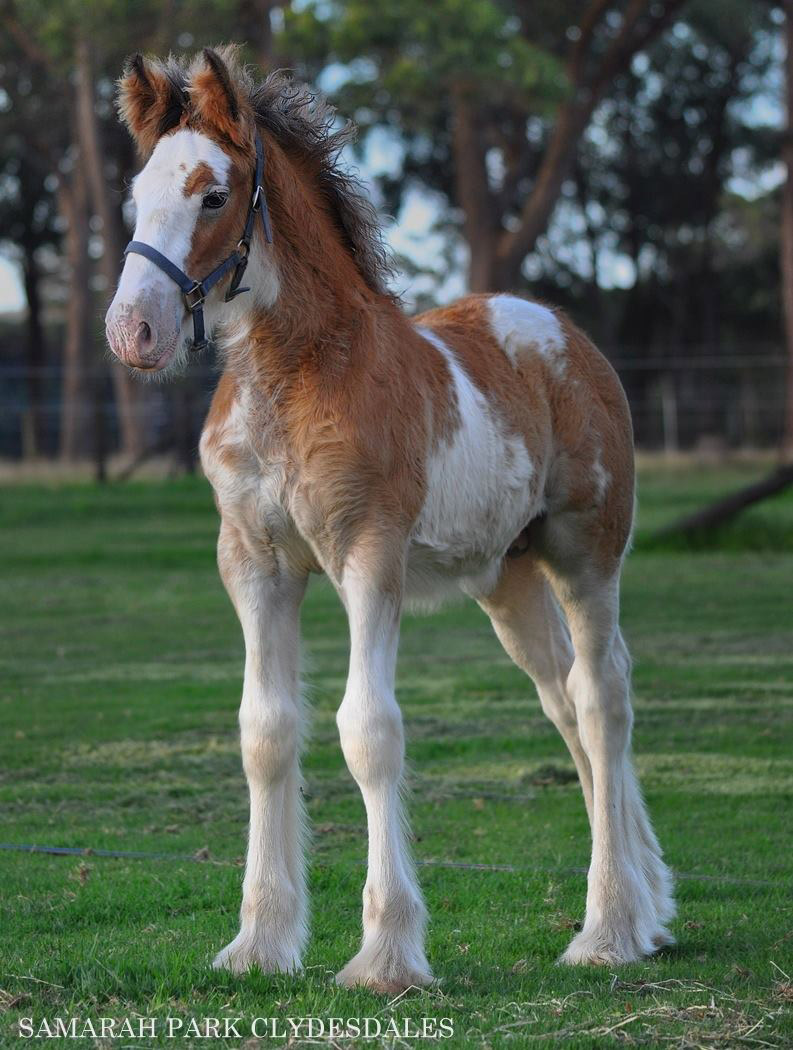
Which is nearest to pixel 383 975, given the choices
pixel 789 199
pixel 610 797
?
pixel 610 797

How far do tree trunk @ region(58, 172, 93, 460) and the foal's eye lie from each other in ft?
103

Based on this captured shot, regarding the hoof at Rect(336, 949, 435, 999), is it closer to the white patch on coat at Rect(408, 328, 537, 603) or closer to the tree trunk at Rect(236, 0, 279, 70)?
the white patch on coat at Rect(408, 328, 537, 603)

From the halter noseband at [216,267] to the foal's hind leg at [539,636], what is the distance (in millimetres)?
1798

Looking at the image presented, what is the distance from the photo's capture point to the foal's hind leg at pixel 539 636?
19.3 ft

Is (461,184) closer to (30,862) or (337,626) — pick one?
→ (337,626)

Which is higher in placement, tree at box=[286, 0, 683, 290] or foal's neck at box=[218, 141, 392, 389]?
tree at box=[286, 0, 683, 290]

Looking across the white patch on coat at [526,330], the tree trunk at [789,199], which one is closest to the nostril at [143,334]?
the white patch on coat at [526,330]

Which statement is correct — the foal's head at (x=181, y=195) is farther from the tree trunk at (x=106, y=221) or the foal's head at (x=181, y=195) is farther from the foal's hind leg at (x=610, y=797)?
the tree trunk at (x=106, y=221)

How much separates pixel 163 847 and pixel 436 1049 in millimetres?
2695

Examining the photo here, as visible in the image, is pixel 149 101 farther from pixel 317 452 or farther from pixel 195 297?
pixel 317 452

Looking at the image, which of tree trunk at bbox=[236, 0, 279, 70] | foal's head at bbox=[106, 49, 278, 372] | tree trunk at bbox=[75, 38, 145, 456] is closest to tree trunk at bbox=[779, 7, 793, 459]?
tree trunk at bbox=[236, 0, 279, 70]

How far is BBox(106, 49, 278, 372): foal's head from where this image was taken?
4.30 m

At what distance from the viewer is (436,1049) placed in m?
4.10

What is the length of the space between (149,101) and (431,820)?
3.74 meters
